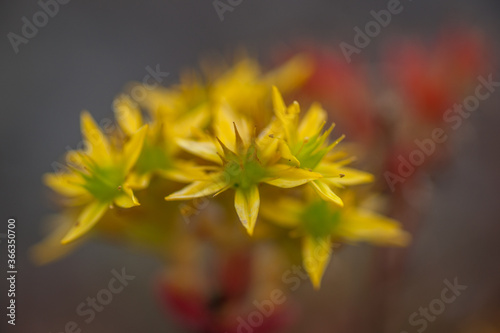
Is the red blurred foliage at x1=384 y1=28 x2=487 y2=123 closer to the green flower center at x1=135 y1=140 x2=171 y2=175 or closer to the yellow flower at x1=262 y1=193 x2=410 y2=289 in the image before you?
the yellow flower at x1=262 y1=193 x2=410 y2=289

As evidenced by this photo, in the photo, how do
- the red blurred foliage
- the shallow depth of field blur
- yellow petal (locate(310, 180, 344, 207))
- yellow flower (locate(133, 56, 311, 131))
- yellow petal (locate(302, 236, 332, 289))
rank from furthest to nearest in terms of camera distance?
the red blurred foliage, the shallow depth of field blur, yellow flower (locate(133, 56, 311, 131)), yellow petal (locate(302, 236, 332, 289)), yellow petal (locate(310, 180, 344, 207))

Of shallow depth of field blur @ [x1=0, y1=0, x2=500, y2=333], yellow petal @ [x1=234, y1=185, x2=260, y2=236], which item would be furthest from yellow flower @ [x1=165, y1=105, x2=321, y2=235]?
shallow depth of field blur @ [x1=0, y1=0, x2=500, y2=333]

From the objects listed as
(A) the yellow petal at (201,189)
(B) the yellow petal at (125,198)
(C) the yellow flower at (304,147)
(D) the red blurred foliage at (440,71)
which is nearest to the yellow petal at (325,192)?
(C) the yellow flower at (304,147)

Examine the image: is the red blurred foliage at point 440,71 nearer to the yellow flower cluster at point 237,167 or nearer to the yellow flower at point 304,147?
the yellow flower cluster at point 237,167

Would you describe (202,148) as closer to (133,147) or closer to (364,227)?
(133,147)

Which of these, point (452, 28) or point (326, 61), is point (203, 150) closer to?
point (326, 61)

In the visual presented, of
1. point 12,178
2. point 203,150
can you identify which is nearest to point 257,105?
point 203,150

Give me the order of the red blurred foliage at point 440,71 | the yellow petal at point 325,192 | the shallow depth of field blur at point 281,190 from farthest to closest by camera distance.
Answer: the red blurred foliage at point 440,71 → the shallow depth of field blur at point 281,190 → the yellow petal at point 325,192

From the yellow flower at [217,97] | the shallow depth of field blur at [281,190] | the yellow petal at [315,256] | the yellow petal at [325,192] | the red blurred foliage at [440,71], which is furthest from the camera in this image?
the red blurred foliage at [440,71]
